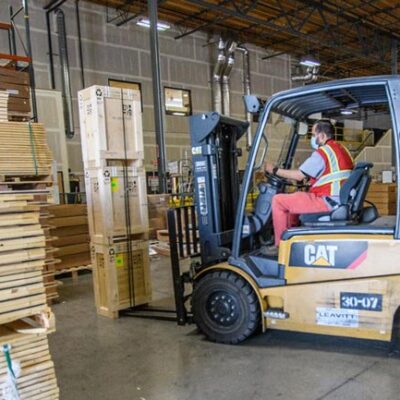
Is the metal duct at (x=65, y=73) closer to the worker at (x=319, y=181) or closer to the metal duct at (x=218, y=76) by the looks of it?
the metal duct at (x=218, y=76)

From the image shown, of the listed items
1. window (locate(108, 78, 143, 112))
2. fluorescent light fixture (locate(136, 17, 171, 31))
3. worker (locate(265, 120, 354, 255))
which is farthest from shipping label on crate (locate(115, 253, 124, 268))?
fluorescent light fixture (locate(136, 17, 171, 31))

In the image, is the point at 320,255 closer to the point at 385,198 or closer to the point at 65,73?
the point at 65,73

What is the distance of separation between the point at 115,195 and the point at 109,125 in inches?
34.8

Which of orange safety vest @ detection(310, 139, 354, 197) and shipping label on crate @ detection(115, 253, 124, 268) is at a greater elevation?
orange safety vest @ detection(310, 139, 354, 197)

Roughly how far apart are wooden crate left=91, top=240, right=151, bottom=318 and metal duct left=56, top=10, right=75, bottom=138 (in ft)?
25.1

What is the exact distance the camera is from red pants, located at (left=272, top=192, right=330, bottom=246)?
4.14m

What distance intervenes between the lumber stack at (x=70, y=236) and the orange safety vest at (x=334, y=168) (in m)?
5.14

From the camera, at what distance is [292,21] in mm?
15570

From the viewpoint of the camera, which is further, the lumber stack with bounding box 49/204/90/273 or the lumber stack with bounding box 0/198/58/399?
the lumber stack with bounding box 49/204/90/273

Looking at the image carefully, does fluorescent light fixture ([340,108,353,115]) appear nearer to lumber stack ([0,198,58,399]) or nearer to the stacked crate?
the stacked crate

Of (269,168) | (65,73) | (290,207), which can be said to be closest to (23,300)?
(290,207)

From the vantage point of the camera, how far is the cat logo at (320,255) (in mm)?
3770

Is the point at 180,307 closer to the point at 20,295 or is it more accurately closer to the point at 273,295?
the point at 273,295

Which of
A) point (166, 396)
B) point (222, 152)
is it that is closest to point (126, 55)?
point (222, 152)
